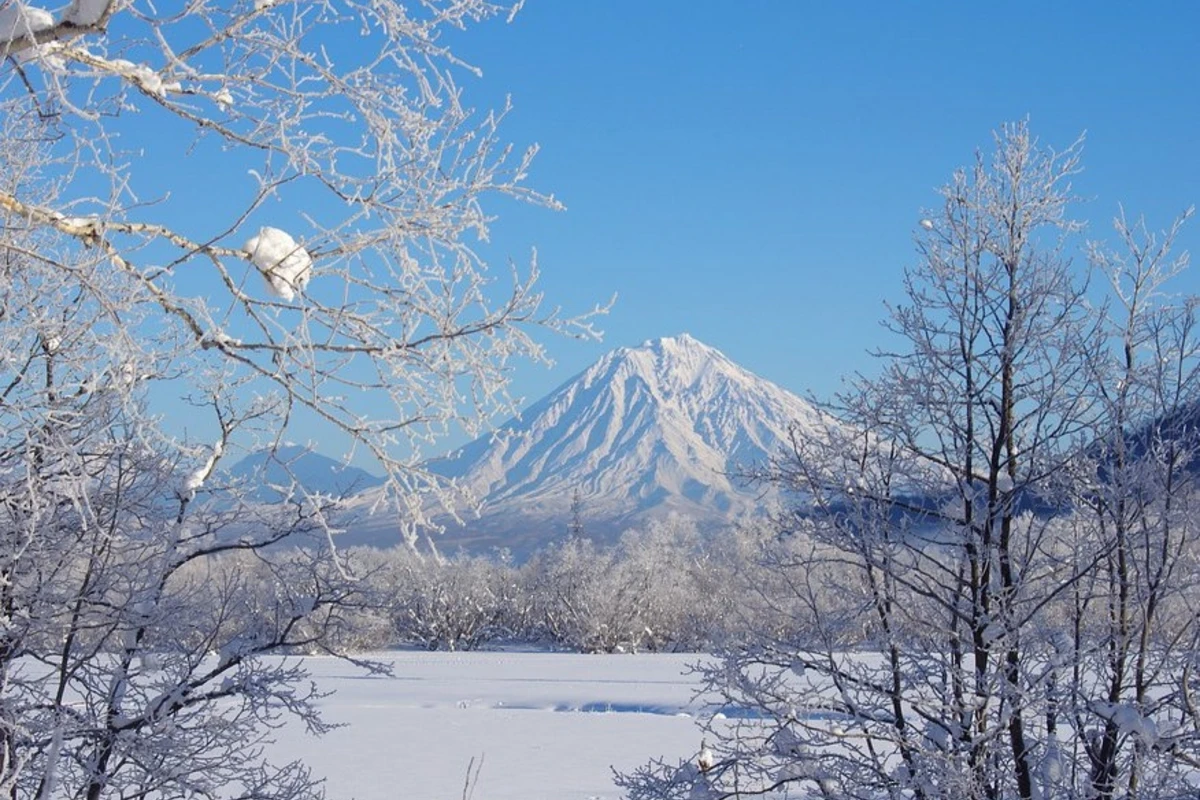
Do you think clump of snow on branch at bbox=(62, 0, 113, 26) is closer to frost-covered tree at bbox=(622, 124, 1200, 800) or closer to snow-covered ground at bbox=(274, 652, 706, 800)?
frost-covered tree at bbox=(622, 124, 1200, 800)

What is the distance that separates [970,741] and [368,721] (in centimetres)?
1913

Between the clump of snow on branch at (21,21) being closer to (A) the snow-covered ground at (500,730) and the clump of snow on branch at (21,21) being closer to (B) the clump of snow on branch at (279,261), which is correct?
(B) the clump of snow on branch at (279,261)

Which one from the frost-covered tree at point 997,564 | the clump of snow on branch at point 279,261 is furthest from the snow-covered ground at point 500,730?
the clump of snow on branch at point 279,261

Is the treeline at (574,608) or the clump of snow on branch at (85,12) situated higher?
the treeline at (574,608)

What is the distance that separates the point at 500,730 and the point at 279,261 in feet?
69.2

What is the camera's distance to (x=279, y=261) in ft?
7.90

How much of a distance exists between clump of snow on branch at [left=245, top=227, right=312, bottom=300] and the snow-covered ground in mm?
7832

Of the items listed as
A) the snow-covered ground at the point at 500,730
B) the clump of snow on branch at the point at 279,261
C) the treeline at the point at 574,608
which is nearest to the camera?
the clump of snow on branch at the point at 279,261

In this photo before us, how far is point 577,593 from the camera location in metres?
45.9

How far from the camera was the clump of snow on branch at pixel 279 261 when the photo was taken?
2406 millimetres

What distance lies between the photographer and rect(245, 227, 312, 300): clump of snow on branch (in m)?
2.41

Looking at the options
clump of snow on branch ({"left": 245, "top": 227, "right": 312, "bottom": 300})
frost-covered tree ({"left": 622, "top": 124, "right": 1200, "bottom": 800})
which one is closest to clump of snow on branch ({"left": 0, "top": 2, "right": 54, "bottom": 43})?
clump of snow on branch ({"left": 245, "top": 227, "right": 312, "bottom": 300})

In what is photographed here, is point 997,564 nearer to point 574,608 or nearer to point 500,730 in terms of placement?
point 500,730

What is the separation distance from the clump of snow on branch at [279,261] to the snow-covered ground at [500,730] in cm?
783
